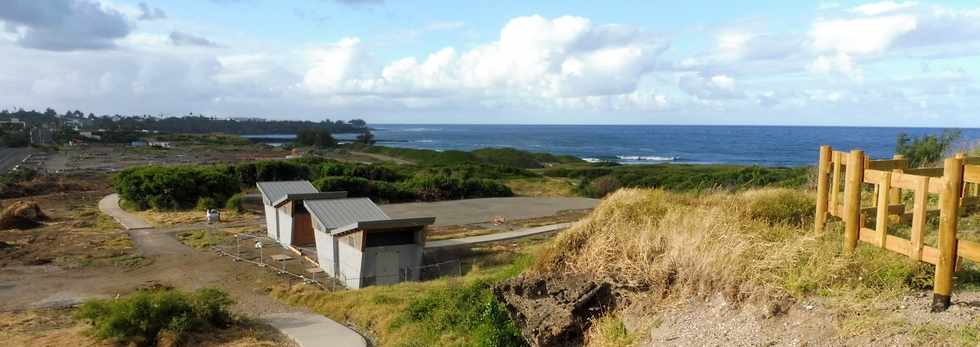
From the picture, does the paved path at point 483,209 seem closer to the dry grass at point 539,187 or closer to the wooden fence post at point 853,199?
the dry grass at point 539,187

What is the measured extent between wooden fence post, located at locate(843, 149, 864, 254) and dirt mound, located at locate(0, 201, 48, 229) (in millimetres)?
38218

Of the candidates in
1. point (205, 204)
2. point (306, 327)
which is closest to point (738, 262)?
point (306, 327)

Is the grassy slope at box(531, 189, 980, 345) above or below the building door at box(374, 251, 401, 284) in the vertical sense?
above

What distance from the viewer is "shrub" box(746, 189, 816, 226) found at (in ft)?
37.2

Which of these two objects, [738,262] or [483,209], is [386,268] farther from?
[483,209]

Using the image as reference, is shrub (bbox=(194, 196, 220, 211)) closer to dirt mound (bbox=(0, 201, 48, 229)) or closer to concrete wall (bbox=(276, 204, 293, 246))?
dirt mound (bbox=(0, 201, 48, 229))

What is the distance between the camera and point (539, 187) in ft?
204

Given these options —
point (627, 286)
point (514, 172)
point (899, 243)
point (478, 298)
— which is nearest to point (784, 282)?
point (899, 243)

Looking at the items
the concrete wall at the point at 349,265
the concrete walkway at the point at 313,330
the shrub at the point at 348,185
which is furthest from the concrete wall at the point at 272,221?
the shrub at the point at 348,185

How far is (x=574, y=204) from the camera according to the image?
41.3 m

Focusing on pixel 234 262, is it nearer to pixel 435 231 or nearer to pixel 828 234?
pixel 435 231

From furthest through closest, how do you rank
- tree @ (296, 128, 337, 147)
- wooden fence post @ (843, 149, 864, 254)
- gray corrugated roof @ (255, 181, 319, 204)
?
1. tree @ (296, 128, 337, 147)
2. gray corrugated roof @ (255, 181, 319, 204)
3. wooden fence post @ (843, 149, 864, 254)

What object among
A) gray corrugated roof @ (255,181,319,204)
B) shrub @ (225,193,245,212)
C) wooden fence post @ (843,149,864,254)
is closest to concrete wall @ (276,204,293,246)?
gray corrugated roof @ (255,181,319,204)

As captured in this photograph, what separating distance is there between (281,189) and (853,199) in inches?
1035
